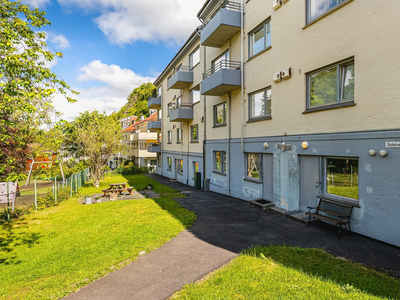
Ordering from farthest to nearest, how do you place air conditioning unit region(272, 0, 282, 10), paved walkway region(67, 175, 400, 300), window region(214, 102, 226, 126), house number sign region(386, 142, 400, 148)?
window region(214, 102, 226, 126), air conditioning unit region(272, 0, 282, 10), house number sign region(386, 142, 400, 148), paved walkway region(67, 175, 400, 300)

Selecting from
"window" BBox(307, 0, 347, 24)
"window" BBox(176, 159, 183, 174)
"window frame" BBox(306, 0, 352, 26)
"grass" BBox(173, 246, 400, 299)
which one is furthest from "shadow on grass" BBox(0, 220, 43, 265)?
"window" BBox(176, 159, 183, 174)

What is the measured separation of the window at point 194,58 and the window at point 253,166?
10875 millimetres

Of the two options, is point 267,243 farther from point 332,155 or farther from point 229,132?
point 229,132

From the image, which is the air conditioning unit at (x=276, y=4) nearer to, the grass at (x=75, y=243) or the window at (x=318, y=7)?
the window at (x=318, y=7)

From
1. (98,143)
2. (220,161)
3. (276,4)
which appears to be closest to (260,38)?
(276,4)

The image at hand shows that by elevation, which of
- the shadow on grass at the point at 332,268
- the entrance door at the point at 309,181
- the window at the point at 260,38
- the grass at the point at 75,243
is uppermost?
the window at the point at 260,38

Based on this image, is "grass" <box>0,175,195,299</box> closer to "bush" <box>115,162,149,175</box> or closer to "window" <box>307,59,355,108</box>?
"window" <box>307,59,355,108</box>

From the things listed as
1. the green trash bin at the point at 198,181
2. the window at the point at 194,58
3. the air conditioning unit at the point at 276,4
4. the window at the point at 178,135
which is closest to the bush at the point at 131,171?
the window at the point at 178,135

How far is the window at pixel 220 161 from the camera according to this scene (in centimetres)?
1512

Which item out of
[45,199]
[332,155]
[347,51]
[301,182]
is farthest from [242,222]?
[45,199]

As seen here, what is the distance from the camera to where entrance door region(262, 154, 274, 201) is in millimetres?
10797

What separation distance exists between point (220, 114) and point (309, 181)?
8220mm

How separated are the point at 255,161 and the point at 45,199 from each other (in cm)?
1245

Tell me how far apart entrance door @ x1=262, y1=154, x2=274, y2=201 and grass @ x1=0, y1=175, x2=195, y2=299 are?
151 inches
